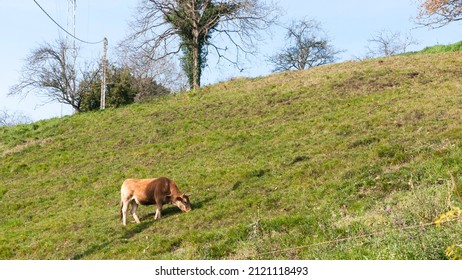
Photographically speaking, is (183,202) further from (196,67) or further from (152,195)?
(196,67)

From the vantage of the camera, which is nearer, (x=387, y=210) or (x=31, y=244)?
(x=387, y=210)

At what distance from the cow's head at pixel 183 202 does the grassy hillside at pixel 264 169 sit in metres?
0.25

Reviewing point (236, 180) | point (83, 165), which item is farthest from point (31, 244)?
point (83, 165)

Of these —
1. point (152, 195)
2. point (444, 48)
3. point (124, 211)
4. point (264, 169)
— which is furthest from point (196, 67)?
point (124, 211)

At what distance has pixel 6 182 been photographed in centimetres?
2406

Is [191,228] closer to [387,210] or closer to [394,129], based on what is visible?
[387,210]

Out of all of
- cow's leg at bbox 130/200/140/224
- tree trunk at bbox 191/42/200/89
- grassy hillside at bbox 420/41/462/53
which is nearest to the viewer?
cow's leg at bbox 130/200/140/224

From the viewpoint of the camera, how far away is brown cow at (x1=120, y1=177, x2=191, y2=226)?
1519cm

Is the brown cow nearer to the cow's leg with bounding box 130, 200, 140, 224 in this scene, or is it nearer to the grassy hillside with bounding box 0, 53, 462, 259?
the cow's leg with bounding box 130, 200, 140, 224

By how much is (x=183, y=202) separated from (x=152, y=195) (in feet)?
3.08

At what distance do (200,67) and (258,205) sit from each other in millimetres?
33438

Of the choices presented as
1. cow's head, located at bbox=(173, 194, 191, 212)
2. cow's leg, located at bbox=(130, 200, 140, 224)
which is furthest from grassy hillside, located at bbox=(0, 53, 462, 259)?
cow's leg, located at bbox=(130, 200, 140, 224)

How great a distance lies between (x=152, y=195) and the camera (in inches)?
607

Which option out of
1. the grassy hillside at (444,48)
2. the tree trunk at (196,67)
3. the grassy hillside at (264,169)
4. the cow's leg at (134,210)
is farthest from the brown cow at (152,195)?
the grassy hillside at (444,48)
